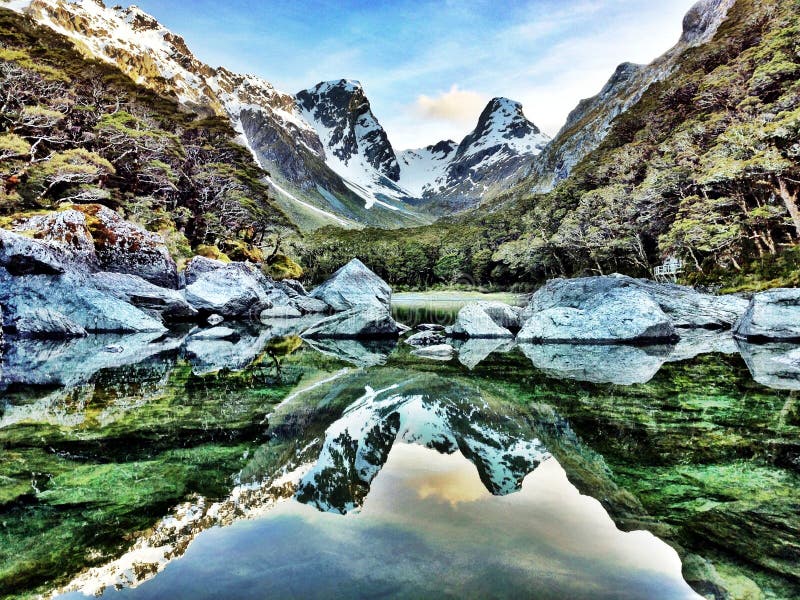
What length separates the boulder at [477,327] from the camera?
16.3 metres

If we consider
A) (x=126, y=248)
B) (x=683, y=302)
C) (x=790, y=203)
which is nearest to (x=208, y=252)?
(x=126, y=248)

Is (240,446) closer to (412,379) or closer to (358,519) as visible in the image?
(358,519)

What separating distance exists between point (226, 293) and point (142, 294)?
4466mm

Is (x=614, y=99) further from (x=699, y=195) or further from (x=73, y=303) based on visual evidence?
(x=73, y=303)

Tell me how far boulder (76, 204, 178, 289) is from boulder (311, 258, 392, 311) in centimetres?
999

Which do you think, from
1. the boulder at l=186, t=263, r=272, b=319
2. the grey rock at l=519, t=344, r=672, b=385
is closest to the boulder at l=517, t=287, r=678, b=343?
the grey rock at l=519, t=344, r=672, b=385

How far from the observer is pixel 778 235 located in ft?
80.8

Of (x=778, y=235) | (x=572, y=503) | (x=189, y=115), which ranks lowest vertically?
(x=572, y=503)

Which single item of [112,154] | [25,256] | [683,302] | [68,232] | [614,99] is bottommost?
[683,302]

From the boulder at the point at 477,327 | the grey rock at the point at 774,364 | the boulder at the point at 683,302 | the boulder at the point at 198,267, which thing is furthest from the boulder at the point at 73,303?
the grey rock at the point at 774,364

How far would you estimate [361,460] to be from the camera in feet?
14.5

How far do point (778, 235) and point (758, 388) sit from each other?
23.6 metres

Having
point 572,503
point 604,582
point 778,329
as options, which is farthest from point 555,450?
point 778,329

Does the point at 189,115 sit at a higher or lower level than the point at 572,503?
higher
